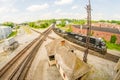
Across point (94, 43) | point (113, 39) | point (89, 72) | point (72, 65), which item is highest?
point (72, 65)

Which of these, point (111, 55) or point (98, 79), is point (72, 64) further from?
point (111, 55)

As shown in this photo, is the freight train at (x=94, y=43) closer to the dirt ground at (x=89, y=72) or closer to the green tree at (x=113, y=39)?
the dirt ground at (x=89, y=72)

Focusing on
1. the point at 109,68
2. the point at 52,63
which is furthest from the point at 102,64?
the point at 52,63

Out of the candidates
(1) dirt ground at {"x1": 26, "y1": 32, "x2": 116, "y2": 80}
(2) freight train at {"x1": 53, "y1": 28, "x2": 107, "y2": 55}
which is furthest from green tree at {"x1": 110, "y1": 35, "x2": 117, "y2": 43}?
(1) dirt ground at {"x1": 26, "y1": 32, "x2": 116, "y2": 80}

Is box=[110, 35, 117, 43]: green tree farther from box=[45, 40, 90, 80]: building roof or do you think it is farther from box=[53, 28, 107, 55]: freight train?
box=[45, 40, 90, 80]: building roof

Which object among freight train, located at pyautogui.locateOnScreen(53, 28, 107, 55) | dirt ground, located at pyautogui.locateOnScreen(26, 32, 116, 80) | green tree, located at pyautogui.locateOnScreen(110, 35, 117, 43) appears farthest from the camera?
green tree, located at pyautogui.locateOnScreen(110, 35, 117, 43)

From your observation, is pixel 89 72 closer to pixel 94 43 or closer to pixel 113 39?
pixel 94 43

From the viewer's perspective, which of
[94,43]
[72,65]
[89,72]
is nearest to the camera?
[72,65]

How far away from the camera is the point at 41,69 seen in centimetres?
2522

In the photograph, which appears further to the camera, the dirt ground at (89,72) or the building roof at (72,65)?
the dirt ground at (89,72)

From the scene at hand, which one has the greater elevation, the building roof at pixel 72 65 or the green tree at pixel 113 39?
the building roof at pixel 72 65

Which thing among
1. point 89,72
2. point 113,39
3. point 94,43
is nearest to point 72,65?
point 89,72

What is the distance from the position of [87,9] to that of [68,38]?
26.4 m

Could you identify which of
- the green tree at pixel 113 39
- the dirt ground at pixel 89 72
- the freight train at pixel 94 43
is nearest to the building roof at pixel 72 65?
the dirt ground at pixel 89 72
